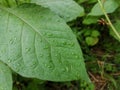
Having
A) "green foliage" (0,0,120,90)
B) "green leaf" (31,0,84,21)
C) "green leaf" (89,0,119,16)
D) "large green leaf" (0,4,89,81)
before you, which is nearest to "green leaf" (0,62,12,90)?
"green foliage" (0,0,120,90)

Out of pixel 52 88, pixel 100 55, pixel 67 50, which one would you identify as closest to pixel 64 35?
pixel 67 50

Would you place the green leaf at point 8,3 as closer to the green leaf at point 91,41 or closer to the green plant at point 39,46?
the green plant at point 39,46

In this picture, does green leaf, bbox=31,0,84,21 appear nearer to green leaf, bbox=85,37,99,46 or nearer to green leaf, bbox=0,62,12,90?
green leaf, bbox=0,62,12,90

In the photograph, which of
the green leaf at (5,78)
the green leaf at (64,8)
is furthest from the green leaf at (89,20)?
the green leaf at (5,78)

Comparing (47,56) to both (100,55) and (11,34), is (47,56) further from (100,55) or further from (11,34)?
(100,55)

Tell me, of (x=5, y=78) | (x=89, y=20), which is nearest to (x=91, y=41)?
(x=89, y=20)

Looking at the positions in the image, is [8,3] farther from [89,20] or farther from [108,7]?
[89,20]
